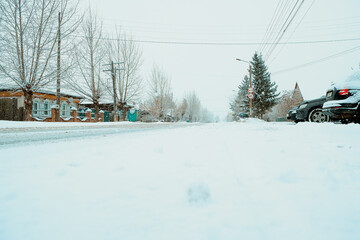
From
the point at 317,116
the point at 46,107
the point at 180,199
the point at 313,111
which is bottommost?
the point at 180,199

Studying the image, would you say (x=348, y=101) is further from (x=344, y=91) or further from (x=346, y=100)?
(x=344, y=91)

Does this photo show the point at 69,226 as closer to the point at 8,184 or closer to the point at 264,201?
the point at 8,184

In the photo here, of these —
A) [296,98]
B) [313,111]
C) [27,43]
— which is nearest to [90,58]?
[27,43]

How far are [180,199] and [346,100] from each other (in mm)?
5665

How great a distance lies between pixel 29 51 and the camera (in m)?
11.6

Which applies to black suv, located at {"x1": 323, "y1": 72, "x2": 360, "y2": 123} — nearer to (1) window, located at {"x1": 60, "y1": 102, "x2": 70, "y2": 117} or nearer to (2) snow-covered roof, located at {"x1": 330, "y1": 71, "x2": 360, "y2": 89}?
(2) snow-covered roof, located at {"x1": 330, "y1": 71, "x2": 360, "y2": 89}

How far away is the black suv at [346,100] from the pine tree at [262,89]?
26809 millimetres

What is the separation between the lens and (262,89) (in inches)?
1190

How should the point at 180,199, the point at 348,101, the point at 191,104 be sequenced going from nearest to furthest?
the point at 180,199, the point at 348,101, the point at 191,104

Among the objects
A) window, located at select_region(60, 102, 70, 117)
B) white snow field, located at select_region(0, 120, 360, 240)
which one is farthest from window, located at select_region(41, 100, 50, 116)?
white snow field, located at select_region(0, 120, 360, 240)

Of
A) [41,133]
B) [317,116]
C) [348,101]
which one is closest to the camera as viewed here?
[348,101]

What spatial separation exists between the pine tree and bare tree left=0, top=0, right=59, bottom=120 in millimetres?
28074

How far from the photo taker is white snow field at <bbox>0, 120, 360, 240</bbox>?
3.09 feet

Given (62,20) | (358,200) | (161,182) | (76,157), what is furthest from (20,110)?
(358,200)
